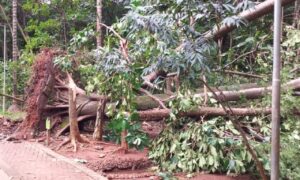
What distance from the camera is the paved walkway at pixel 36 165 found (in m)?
6.54

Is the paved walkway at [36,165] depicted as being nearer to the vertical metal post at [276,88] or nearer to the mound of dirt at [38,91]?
the mound of dirt at [38,91]

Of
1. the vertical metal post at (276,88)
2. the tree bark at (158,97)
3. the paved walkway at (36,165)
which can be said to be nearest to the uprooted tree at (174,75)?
the tree bark at (158,97)

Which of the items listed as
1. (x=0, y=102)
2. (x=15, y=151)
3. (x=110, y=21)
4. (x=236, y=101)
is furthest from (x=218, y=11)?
(x=0, y=102)

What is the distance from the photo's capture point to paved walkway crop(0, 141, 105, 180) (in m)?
6.54

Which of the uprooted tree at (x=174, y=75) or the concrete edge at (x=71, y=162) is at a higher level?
the uprooted tree at (x=174, y=75)

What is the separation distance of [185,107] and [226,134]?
45.1 inches

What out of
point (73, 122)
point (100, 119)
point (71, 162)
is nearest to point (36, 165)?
point (71, 162)

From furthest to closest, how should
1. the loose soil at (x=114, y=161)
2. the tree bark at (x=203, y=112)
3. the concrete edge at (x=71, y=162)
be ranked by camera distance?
1. the loose soil at (x=114, y=161)
2. the tree bark at (x=203, y=112)
3. the concrete edge at (x=71, y=162)

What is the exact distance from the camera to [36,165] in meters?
7.34

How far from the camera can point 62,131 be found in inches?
399

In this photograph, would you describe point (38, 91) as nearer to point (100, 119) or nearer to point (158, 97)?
point (100, 119)

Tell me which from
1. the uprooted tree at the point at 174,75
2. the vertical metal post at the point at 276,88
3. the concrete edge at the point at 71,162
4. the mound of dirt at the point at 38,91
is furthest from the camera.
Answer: the mound of dirt at the point at 38,91

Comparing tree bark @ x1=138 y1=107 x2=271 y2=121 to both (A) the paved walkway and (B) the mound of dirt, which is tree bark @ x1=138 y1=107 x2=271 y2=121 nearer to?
(A) the paved walkway

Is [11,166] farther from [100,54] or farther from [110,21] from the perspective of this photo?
[110,21]
